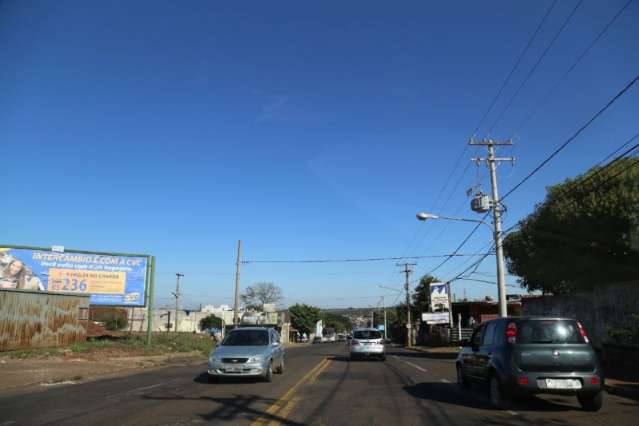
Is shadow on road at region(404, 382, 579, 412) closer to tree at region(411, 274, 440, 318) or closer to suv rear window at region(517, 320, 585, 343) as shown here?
suv rear window at region(517, 320, 585, 343)

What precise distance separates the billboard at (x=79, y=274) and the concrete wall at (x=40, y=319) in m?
1.32

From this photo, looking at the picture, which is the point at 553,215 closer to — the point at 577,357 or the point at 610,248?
the point at 610,248

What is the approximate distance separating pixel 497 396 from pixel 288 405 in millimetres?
3948

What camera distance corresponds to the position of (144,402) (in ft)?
35.5

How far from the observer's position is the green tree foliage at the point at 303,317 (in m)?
A: 111

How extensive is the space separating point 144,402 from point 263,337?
5.31m

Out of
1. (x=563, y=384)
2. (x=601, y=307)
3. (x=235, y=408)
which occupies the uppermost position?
(x=601, y=307)

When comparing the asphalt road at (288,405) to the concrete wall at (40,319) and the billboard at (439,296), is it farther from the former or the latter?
the billboard at (439,296)

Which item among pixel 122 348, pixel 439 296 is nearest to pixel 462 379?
pixel 122 348

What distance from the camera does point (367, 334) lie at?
86.8 feet

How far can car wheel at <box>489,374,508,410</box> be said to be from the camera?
9.84 metres

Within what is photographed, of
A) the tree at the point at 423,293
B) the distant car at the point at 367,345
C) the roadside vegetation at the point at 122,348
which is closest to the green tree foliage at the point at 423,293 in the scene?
the tree at the point at 423,293

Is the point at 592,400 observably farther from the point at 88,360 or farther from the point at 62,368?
the point at 88,360

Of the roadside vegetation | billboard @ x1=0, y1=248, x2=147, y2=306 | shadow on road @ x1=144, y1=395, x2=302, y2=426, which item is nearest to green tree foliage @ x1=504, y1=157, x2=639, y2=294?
shadow on road @ x1=144, y1=395, x2=302, y2=426
